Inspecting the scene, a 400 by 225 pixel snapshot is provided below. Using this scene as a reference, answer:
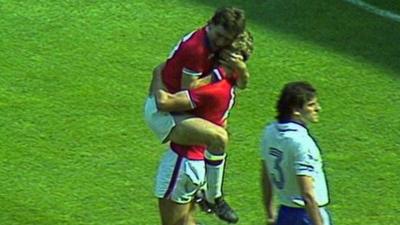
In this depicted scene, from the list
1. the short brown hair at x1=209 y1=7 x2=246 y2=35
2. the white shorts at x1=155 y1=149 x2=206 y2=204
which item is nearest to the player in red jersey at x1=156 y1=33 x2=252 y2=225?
the white shorts at x1=155 y1=149 x2=206 y2=204

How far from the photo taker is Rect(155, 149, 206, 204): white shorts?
852cm

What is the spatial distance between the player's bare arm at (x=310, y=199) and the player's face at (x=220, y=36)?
3.58 ft

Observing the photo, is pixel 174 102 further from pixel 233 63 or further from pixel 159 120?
pixel 233 63

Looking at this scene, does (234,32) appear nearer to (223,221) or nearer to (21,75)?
(223,221)

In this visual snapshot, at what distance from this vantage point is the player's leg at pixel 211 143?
8398 mm

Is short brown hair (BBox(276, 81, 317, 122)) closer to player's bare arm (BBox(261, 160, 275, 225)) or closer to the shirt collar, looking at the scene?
the shirt collar

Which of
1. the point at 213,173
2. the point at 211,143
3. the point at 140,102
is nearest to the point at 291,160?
the point at 211,143

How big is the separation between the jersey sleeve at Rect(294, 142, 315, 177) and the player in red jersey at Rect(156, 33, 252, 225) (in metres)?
0.91

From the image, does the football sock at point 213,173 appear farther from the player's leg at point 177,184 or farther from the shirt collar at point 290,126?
the shirt collar at point 290,126

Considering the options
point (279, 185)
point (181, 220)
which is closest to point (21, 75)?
point (181, 220)

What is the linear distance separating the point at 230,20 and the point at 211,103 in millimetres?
585

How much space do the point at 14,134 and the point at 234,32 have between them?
3877mm

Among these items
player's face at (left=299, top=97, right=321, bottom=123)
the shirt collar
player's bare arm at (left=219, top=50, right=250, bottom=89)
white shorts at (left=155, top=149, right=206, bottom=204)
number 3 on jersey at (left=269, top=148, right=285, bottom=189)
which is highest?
player's bare arm at (left=219, top=50, right=250, bottom=89)

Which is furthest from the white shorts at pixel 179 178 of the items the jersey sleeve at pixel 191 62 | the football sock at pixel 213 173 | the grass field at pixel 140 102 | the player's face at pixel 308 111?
the grass field at pixel 140 102
